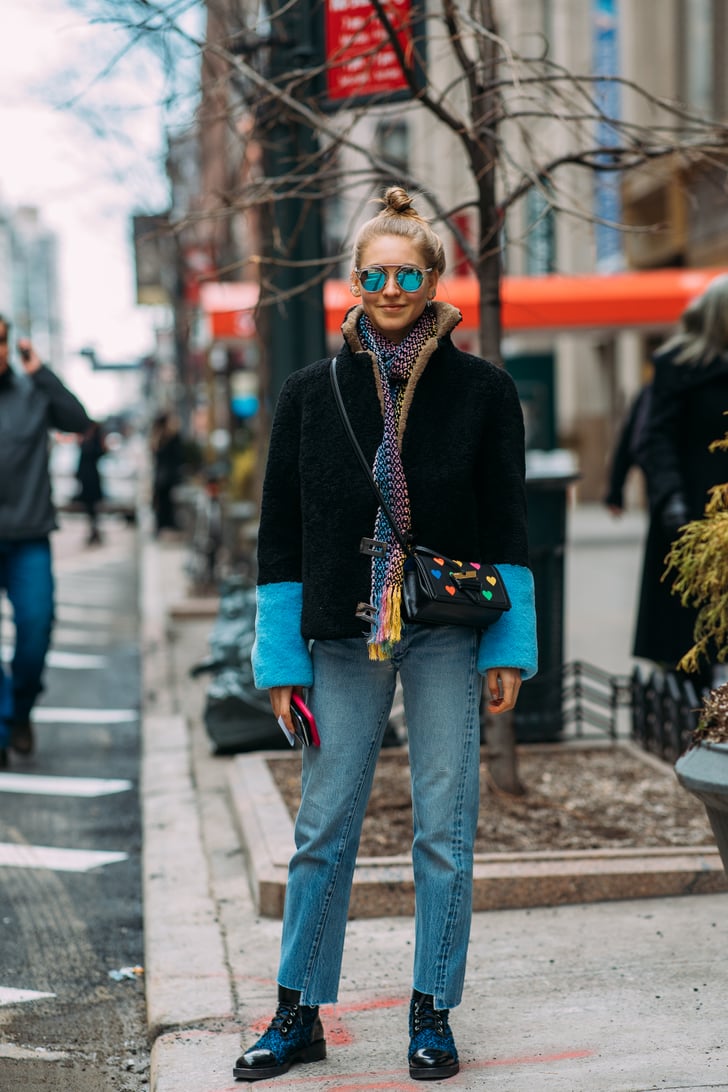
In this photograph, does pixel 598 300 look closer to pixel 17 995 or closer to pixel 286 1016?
pixel 17 995

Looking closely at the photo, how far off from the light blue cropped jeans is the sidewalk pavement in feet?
0.94

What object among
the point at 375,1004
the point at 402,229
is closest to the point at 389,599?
the point at 402,229

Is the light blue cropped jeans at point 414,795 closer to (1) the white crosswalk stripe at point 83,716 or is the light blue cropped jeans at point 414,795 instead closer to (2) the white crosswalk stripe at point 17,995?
(2) the white crosswalk stripe at point 17,995

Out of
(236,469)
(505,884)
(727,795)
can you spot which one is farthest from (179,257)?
(727,795)

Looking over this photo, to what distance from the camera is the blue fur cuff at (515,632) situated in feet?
11.6

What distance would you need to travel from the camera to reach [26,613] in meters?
7.50

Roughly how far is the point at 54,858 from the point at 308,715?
2852 millimetres

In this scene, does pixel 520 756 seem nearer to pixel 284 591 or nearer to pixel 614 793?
pixel 614 793

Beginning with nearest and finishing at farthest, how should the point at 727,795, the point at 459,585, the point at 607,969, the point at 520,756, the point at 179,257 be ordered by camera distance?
the point at 727,795 < the point at 459,585 < the point at 607,969 < the point at 520,756 < the point at 179,257

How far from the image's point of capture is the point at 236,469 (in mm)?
18516

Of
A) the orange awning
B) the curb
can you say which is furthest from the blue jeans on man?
the orange awning

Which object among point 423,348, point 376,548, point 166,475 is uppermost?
point 423,348

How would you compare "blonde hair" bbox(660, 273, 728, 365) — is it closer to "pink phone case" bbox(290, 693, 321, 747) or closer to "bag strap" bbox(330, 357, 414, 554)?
"bag strap" bbox(330, 357, 414, 554)

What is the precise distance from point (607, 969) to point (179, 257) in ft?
71.8
